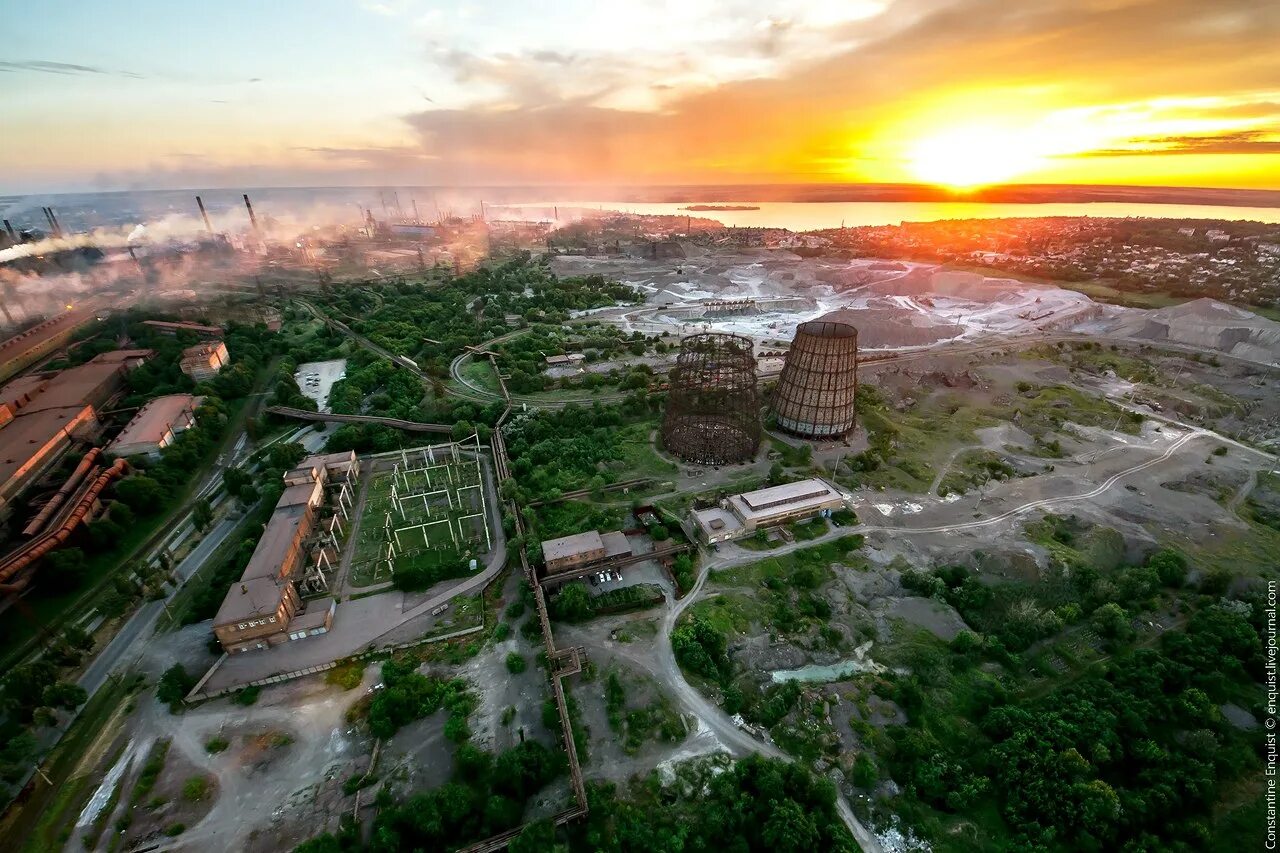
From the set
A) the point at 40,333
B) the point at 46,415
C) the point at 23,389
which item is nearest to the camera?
the point at 46,415

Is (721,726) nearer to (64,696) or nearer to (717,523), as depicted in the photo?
(717,523)

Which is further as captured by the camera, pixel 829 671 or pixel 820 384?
pixel 820 384

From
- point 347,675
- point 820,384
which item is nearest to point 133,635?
point 347,675

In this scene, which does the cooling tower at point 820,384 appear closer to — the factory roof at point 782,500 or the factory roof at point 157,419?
the factory roof at point 782,500

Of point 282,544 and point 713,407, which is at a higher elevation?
point 713,407

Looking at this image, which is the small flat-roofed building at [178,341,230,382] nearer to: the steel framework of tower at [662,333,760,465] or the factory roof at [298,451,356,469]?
the factory roof at [298,451,356,469]

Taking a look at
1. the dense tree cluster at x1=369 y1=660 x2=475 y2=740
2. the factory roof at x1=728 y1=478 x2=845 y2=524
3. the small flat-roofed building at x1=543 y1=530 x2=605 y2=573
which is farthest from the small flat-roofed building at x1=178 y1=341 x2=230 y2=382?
the factory roof at x1=728 y1=478 x2=845 y2=524

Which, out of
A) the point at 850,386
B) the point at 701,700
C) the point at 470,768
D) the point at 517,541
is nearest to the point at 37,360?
the point at 517,541
